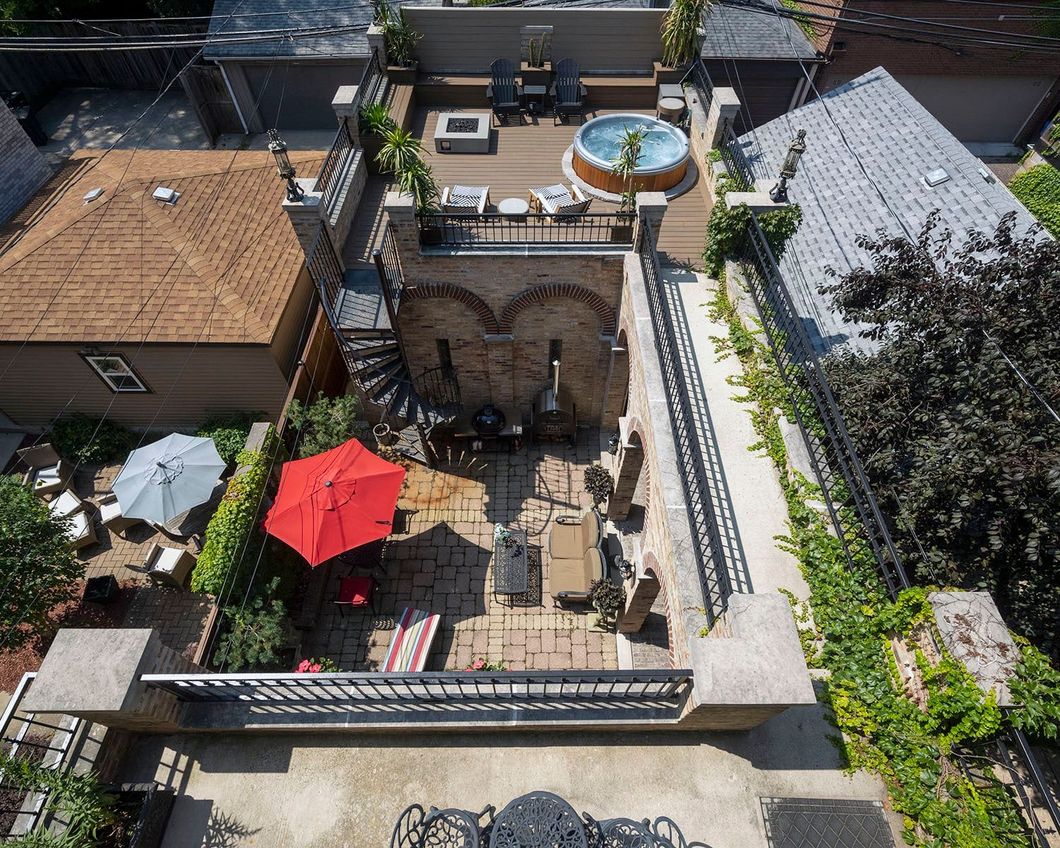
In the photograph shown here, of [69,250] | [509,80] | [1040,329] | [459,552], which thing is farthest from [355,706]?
[509,80]

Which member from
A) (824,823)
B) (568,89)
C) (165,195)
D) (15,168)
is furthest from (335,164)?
(824,823)

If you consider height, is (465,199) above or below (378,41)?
below

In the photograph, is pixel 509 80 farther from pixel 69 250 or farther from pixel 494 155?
pixel 69 250

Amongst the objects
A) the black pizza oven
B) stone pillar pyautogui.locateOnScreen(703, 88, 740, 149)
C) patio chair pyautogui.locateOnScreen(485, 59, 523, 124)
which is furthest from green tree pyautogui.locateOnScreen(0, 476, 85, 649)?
stone pillar pyautogui.locateOnScreen(703, 88, 740, 149)

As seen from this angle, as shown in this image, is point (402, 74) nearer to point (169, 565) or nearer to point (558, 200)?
point (558, 200)

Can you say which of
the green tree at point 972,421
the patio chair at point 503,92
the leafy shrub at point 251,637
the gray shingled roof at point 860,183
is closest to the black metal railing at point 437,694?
the leafy shrub at point 251,637

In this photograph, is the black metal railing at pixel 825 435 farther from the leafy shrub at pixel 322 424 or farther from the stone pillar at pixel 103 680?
the leafy shrub at pixel 322 424
